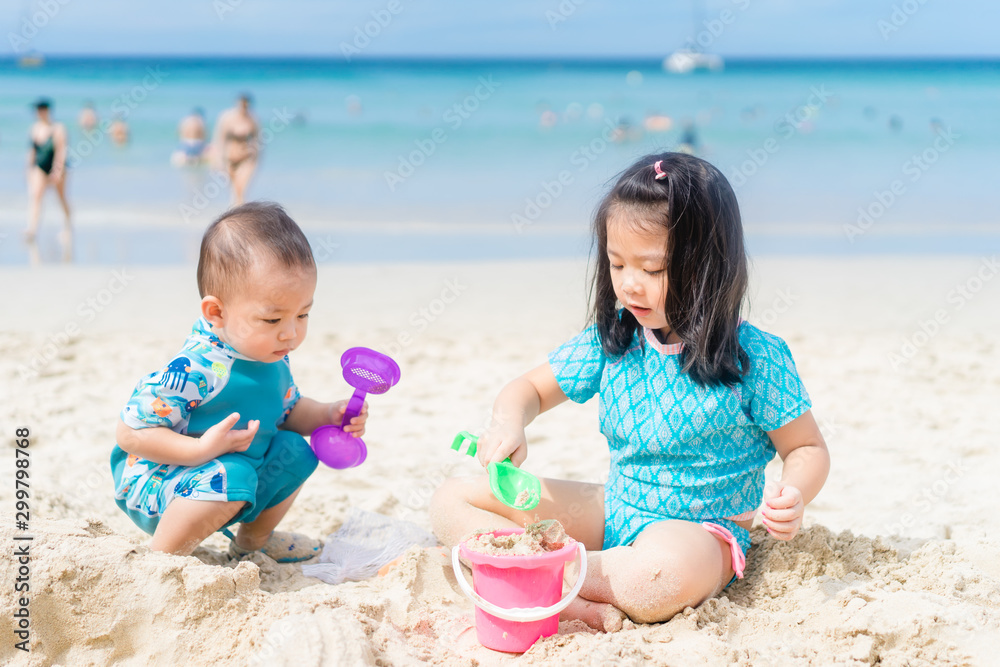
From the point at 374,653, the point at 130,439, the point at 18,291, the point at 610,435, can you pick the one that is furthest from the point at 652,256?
the point at 18,291

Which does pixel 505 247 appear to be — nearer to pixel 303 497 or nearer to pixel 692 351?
pixel 303 497

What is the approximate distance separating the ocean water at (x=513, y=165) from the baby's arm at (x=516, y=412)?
770 millimetres

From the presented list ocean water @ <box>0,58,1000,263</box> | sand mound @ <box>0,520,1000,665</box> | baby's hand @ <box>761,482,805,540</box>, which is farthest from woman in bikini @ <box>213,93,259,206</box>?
baby's hand @ <box>761,482,805,540</box>

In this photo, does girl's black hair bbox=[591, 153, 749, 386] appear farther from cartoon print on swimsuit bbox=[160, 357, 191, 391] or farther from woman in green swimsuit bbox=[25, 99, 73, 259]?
woman in green swimsuit bbox=[25, 99, 73, 259]

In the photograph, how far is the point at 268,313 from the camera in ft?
7.25

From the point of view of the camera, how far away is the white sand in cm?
192

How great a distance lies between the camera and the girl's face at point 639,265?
2.10 m

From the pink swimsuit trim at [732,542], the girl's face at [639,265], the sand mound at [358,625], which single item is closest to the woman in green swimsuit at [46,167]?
the sand mound at [358,625]

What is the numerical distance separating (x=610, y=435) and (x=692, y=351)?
359 mm

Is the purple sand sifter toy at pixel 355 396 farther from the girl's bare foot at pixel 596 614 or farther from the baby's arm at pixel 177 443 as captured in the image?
the girl's bare foot at pixel 596 614

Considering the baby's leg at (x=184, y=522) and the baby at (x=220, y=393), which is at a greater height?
the baby at (x=220, y=393)

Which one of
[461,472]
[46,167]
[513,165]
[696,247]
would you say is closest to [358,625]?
[696,247]

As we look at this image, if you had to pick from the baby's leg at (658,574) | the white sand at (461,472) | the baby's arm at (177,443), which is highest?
the baby's arm at (177,443)

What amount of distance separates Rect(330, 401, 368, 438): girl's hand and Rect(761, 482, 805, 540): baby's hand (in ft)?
Result: 3.76
